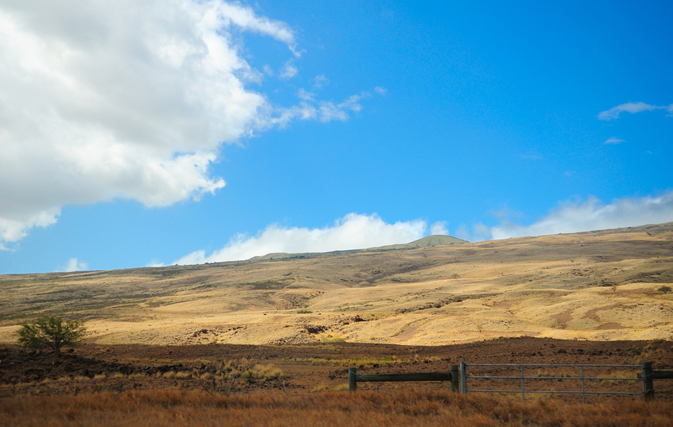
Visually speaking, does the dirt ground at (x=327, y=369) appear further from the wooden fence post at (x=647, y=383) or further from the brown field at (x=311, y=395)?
the wooden fence post at (x=647, y=383)

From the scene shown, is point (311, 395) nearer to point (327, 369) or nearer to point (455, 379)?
point (455, 379)

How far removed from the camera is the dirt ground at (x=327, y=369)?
1470 centimetres

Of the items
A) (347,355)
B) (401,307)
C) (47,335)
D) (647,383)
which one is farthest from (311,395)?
(401,307)

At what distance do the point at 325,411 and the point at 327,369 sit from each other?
1340 cm

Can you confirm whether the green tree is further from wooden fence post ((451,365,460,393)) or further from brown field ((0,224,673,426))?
wooden fence post ((451,365,460,393))

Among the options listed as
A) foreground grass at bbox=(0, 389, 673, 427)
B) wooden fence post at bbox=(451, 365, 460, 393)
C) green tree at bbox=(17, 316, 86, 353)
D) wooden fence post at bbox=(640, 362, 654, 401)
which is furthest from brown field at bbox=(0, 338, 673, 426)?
green tree at bbox=(17, 316, 86, 353)

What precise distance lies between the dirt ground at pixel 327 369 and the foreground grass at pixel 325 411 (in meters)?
1.64

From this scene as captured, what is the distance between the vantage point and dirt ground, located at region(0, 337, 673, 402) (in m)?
14.7

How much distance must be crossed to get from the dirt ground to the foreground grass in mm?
1644

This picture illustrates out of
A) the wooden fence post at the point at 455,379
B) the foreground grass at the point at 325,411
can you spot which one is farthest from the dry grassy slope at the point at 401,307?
the foreground grass at the point at 325,411

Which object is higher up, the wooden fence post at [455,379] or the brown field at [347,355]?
the wooden fence post at [455,379]

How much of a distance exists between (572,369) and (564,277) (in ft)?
184

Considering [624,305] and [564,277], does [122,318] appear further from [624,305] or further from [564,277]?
[564,277]

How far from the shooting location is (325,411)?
9.08 meters
